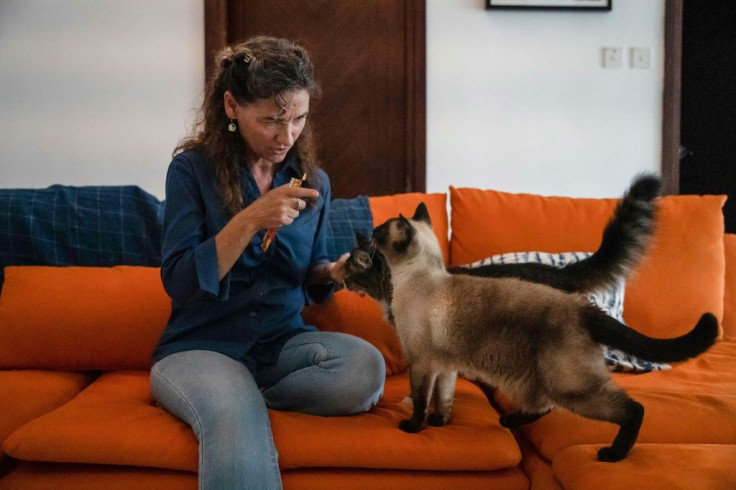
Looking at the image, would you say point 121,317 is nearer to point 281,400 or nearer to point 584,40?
point 281,400

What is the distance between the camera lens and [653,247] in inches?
81.1

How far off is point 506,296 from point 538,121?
7.38 feet

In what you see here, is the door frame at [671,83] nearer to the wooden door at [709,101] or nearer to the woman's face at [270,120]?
the wooden door at [709,101]

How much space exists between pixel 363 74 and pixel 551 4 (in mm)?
1023

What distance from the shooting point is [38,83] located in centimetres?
343

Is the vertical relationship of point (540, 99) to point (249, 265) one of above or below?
above

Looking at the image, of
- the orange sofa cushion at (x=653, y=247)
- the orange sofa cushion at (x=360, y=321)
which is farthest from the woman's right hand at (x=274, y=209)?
the orange sofa cushion at (x=653, y=247)

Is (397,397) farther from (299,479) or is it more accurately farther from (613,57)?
(613,57)

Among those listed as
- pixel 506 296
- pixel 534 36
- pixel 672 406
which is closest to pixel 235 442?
pixel 506 296

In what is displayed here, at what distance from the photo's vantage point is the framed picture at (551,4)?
3.39 m

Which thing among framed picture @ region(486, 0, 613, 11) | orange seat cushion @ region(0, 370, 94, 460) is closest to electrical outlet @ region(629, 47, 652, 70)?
framed picture @ region(486, 0, 613, 11)

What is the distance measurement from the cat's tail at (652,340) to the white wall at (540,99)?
2.21 meters

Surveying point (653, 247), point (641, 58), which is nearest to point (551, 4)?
point (641, 58)

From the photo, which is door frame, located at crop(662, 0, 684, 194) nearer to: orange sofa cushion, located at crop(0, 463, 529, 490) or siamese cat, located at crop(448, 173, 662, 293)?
siamese cat, located at crop(448, 173, 662, 293)
